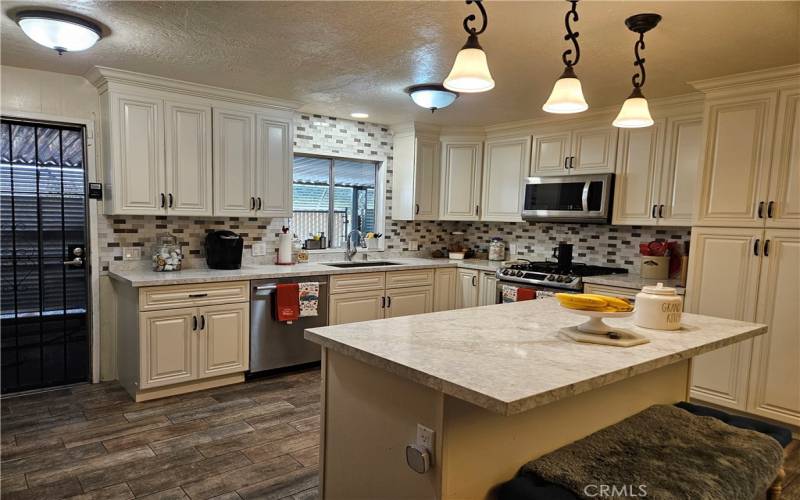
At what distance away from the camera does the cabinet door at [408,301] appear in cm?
469

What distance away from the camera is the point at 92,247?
12.1ft

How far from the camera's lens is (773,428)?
6.39 ft

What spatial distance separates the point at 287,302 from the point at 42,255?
179 cm

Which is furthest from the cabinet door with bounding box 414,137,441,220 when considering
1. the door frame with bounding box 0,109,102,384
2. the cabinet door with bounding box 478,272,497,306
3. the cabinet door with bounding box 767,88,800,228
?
the cabinet door with bounding box 767,88,800,228

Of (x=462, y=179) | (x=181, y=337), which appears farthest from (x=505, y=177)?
(x=181, y=337)

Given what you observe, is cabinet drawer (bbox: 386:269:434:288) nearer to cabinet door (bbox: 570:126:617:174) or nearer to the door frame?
cabinet door (bbox: 570:126:617:174)

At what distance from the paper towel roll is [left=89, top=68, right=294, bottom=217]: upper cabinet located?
0.91ft

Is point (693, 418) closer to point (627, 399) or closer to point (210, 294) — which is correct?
point (627, 399)

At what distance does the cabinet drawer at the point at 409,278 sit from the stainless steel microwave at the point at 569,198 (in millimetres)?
1110

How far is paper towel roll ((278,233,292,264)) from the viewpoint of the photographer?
444cm

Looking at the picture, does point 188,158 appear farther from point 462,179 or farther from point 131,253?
point 462,179

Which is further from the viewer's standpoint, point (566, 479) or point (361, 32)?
point (361, 32)

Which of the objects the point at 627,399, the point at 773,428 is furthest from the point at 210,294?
the point at 773,428

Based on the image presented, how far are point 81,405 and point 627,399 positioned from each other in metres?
3.40
